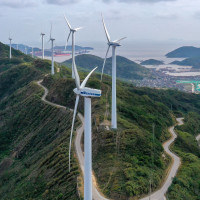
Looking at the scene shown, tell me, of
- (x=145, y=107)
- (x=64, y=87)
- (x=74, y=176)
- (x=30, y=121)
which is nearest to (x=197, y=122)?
(x=145, y=107)

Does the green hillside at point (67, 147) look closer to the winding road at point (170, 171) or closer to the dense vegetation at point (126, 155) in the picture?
the dense vegetation at point (126, 155)

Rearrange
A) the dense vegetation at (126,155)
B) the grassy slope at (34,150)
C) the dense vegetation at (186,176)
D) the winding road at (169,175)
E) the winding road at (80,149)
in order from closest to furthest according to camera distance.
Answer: the winding road at (80,149), the dense vegetation at (126,155), the winding road at (169,175), the dense vegetation at (186,176), the grassy slope at (34,150)

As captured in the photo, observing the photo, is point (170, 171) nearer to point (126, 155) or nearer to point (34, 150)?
point (126, 155)

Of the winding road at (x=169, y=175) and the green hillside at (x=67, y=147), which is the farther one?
the green hillside at (x=67, y=147)

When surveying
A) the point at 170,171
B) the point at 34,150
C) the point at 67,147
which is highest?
the point at 67,147

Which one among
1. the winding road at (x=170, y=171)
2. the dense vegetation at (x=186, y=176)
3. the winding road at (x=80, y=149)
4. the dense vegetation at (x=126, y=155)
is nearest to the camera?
the winding road at (x=80, y=149)

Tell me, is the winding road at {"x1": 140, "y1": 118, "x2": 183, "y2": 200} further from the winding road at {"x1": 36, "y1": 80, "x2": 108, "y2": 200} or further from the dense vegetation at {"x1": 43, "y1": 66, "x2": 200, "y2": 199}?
the winding road at {"x1": 36, "y1": 80, "x2": 108, "y2": 200}

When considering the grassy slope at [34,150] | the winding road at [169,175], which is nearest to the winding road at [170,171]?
the winding road at [169,175]

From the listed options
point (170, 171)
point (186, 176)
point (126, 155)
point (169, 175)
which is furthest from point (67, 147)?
point (186, 176)

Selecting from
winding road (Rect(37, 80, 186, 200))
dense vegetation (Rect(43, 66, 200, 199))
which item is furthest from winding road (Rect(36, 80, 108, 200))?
dense vegetation (Rect(43, 66, 200, 199))
